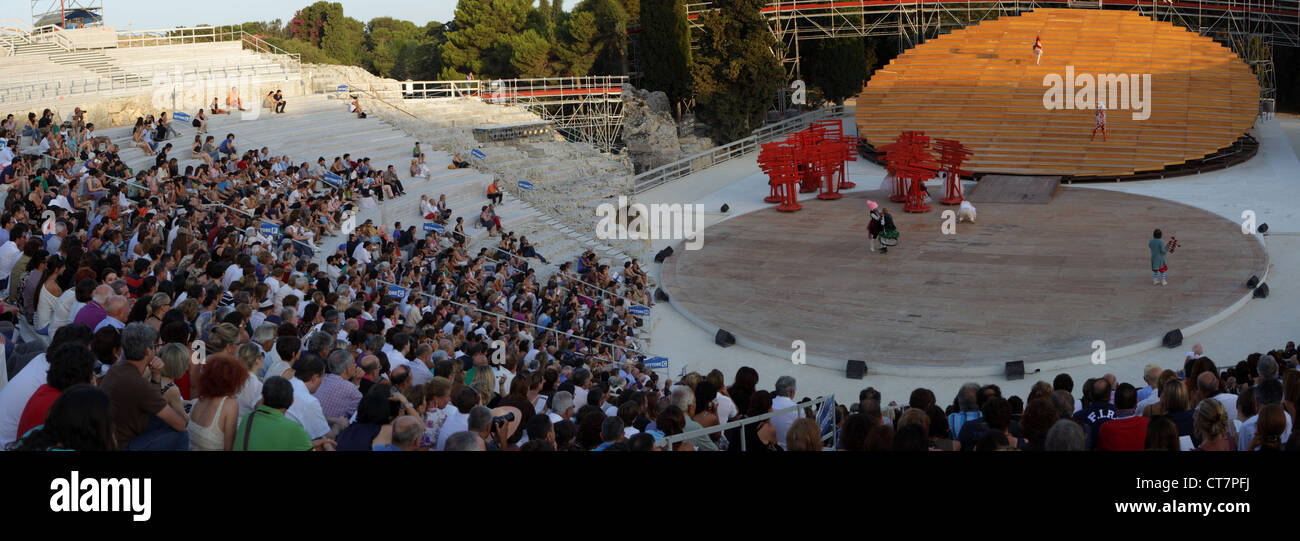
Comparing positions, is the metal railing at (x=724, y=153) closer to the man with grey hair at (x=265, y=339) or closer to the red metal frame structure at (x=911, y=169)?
the red metal frame structure at (x=911, y=169)

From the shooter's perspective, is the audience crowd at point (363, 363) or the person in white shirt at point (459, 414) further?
the person in white shirt at point (459, 414)

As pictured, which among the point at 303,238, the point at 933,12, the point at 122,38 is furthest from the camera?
the point at 933,12

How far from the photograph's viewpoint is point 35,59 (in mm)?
29703

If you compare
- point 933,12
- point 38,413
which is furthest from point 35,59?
point 933,12

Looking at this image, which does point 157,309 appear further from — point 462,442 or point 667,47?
point 667,47

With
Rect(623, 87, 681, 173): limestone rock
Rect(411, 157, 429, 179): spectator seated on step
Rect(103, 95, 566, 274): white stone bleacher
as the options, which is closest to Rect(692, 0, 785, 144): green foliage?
Rect(623, 87, 681, 173): limestone rock

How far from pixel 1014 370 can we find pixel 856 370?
2.22 m

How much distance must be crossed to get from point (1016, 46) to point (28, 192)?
29502 mm

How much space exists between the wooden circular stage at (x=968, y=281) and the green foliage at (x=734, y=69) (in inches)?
426

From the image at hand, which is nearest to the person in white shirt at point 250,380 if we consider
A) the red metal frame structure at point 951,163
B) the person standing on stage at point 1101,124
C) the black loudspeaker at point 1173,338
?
the black loudspeaker at point 1173,338

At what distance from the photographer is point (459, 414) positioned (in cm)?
757

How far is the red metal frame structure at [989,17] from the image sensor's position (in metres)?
37.8

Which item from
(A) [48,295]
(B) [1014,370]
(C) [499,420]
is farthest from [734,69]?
(C) [499,420]
